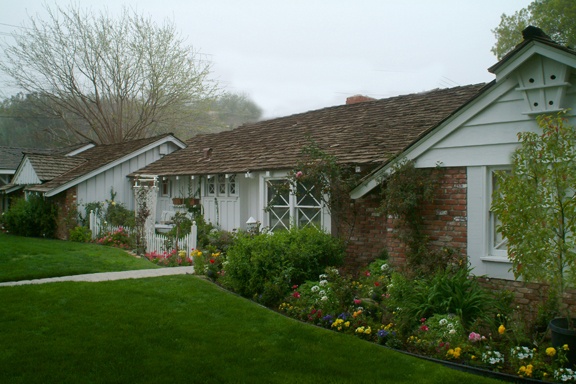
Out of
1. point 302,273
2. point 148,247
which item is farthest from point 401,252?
point 148,247

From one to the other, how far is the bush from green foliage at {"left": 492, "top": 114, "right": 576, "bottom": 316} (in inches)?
160

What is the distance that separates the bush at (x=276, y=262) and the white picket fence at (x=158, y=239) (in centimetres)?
387

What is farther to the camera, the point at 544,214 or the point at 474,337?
the point at 474,337

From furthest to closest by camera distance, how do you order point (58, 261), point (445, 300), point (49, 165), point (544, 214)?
point (49, 165) → point (58, 261) → point (445, 300) → point (544, 214)

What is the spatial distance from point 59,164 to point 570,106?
2140cm

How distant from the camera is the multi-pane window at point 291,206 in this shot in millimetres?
12125

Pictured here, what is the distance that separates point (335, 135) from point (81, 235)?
10365mm

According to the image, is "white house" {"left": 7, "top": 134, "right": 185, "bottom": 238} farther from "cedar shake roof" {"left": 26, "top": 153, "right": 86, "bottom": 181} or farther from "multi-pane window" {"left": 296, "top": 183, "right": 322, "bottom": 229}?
"multi-pane window" {"left": 296, "top": 183, "right": 322, "bottom": 229}

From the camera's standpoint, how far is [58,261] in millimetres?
12445

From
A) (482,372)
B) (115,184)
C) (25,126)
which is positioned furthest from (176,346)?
(25,126)

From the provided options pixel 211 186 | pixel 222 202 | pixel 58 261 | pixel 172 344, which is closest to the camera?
pixel 172 344

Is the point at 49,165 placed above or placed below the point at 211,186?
above

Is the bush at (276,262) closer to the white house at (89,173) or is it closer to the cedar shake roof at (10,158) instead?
the white house at (89,173)

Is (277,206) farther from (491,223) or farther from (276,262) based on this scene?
(491,223)
